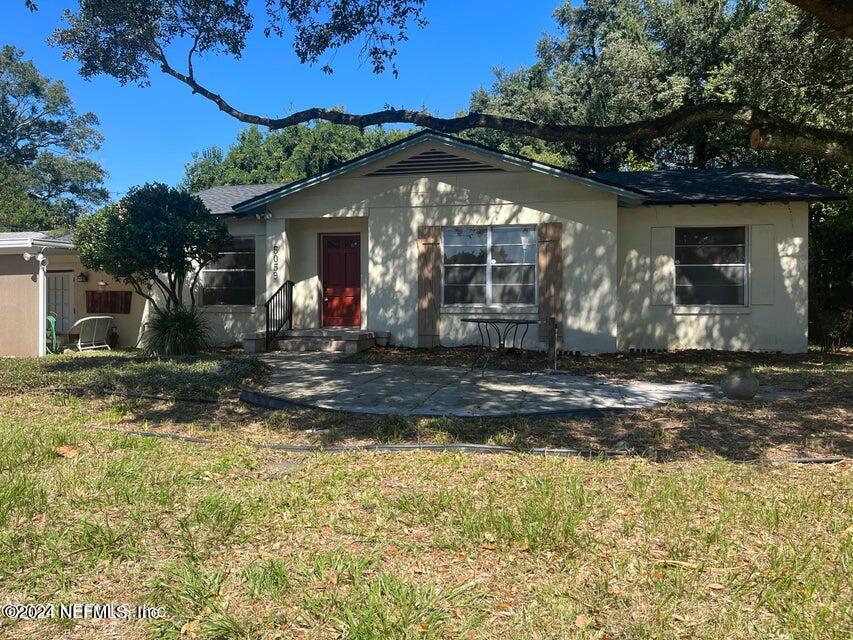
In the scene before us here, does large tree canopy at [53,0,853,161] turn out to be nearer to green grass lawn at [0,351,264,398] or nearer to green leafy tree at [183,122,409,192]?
green grass lawn at [0,351,264,398]

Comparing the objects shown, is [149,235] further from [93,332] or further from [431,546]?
[431,546]

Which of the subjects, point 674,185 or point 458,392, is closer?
point 458,392

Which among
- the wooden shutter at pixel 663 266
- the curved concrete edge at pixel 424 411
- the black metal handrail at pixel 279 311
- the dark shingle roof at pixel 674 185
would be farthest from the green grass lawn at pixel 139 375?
the wooden shutter at pixel 663 266

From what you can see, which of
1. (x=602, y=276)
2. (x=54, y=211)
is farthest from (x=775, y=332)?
(x=54, y=211)

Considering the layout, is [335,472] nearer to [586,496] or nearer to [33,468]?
→ [586,496]

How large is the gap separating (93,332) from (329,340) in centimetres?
580

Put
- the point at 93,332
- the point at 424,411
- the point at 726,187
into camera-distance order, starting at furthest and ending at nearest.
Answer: the point at 93,332
the point at 726,187
the point at 424,411

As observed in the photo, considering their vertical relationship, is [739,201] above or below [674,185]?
below

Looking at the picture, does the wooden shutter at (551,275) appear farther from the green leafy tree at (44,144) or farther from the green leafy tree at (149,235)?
the green leafy tree at (44,144)

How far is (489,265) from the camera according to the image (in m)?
12.4

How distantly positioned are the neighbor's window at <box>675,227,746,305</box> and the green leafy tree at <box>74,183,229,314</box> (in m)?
9.44

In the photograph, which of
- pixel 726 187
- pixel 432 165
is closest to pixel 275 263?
pixel 432 165

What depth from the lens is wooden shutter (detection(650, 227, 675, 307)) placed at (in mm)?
12633

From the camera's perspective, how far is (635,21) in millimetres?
21391
